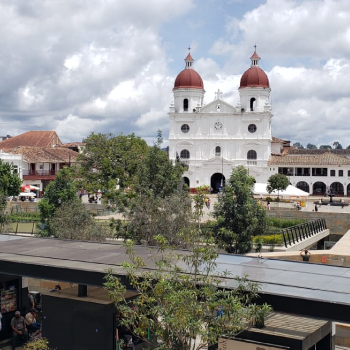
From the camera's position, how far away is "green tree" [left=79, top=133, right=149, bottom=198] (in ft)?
155

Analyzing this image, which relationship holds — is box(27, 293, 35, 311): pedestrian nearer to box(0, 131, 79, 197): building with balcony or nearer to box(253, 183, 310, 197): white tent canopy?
box(253, 183, 310, 197): white tent canopy

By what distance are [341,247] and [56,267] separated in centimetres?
1604

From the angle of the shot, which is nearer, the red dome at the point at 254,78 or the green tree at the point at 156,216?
the green tree at the point at 156,216

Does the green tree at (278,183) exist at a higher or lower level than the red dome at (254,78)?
lower

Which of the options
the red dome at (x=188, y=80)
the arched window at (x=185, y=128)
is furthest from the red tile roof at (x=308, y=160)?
the red dome at (x=188, y=80)

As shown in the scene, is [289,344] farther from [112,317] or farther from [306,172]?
[306,172]

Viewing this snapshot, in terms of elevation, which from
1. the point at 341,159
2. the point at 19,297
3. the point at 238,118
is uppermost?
the point at 238,118

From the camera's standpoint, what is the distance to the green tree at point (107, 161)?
47.3 metres

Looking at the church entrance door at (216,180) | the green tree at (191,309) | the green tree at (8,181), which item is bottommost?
the green tree at (191,309)

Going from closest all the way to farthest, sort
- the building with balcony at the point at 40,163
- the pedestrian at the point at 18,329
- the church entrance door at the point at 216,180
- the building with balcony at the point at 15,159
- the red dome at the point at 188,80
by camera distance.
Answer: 1. the pedestrian at the point at 18,329
2. the building with balcony at the point at 15,159
3. the building with balcony at the point at 40,163
4. the church entrance door at the point at 216,180
5. the red dome at the point at 188,80

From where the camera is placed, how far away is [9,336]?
13.9 metres

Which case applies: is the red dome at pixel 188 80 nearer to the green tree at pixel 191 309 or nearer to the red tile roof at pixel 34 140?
the red tile roof at pixel 34 140

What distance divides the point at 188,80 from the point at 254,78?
333 inches

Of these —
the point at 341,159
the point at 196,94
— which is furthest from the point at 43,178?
the point at 341,159
